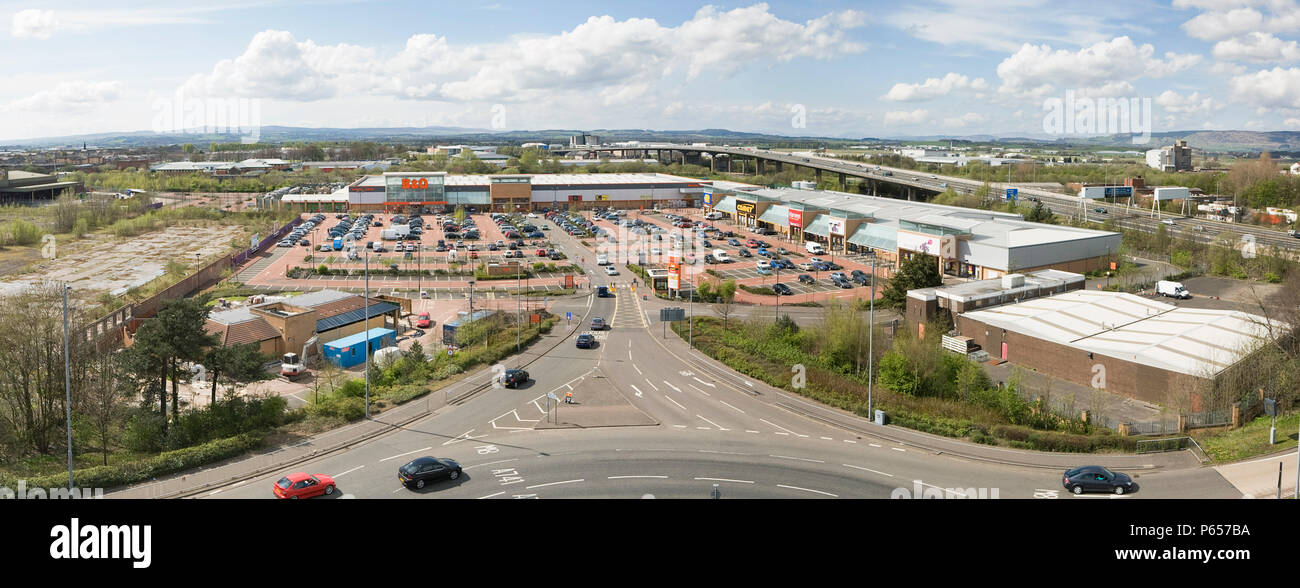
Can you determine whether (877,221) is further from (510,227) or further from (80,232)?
(80,232)

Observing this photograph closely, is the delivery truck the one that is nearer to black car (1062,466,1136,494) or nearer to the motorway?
the motorway

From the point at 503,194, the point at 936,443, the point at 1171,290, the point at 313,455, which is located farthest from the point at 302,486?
the point at 503,194

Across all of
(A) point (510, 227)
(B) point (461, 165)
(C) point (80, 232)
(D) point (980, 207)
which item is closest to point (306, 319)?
(A) point (510, 227)

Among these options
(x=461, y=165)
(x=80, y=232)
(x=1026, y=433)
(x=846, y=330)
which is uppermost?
(x=461, y=165)

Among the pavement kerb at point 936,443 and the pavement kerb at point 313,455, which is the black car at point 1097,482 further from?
the pavement kerb at point 313,455

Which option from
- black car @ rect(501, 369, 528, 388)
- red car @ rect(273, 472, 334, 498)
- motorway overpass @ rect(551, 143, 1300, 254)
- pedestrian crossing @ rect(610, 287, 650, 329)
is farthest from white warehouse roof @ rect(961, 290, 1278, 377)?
red car @ rect(273, 472, 334, 498)

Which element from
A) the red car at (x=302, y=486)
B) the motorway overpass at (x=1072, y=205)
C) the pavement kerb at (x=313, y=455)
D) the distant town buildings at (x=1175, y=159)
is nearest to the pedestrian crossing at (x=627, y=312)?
the pavement kerb at (x=313, y=455)

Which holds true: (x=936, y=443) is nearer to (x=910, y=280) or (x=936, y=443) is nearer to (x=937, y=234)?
(x=910, y=280)
